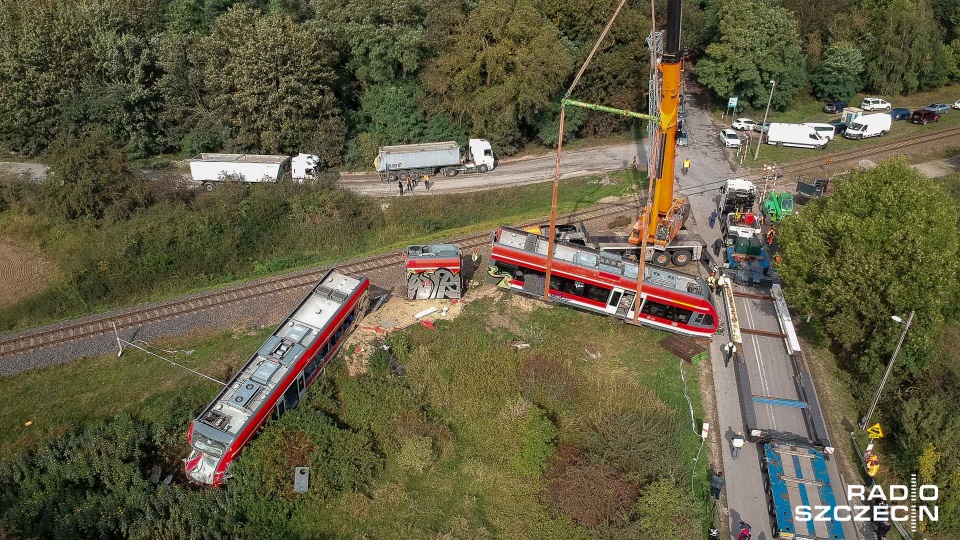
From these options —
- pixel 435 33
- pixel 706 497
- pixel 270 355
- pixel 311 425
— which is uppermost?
pixel 435 33

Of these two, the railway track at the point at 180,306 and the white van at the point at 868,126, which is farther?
the white van at the point at 868,126

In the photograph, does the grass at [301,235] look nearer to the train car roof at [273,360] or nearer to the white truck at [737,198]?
the white truck at [737,198]

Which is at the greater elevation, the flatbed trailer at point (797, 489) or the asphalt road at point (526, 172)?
the asphalt road at point (526, 172)

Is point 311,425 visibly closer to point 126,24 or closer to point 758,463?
point 758,463

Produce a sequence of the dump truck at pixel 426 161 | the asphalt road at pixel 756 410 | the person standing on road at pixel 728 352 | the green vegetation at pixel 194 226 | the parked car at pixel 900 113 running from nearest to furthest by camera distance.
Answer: the asphalt road at pixel 756 410 < the person standing on road at pixel 728 352 < the green vegetation at pixel 194 226 < the dump truck at pixel 426 161 < the parked car at pixel 900 113

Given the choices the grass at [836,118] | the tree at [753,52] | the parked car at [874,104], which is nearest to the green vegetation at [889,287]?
the grass at [836,118]

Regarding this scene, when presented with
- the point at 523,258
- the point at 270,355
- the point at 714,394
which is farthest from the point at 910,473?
the point at 270,355
